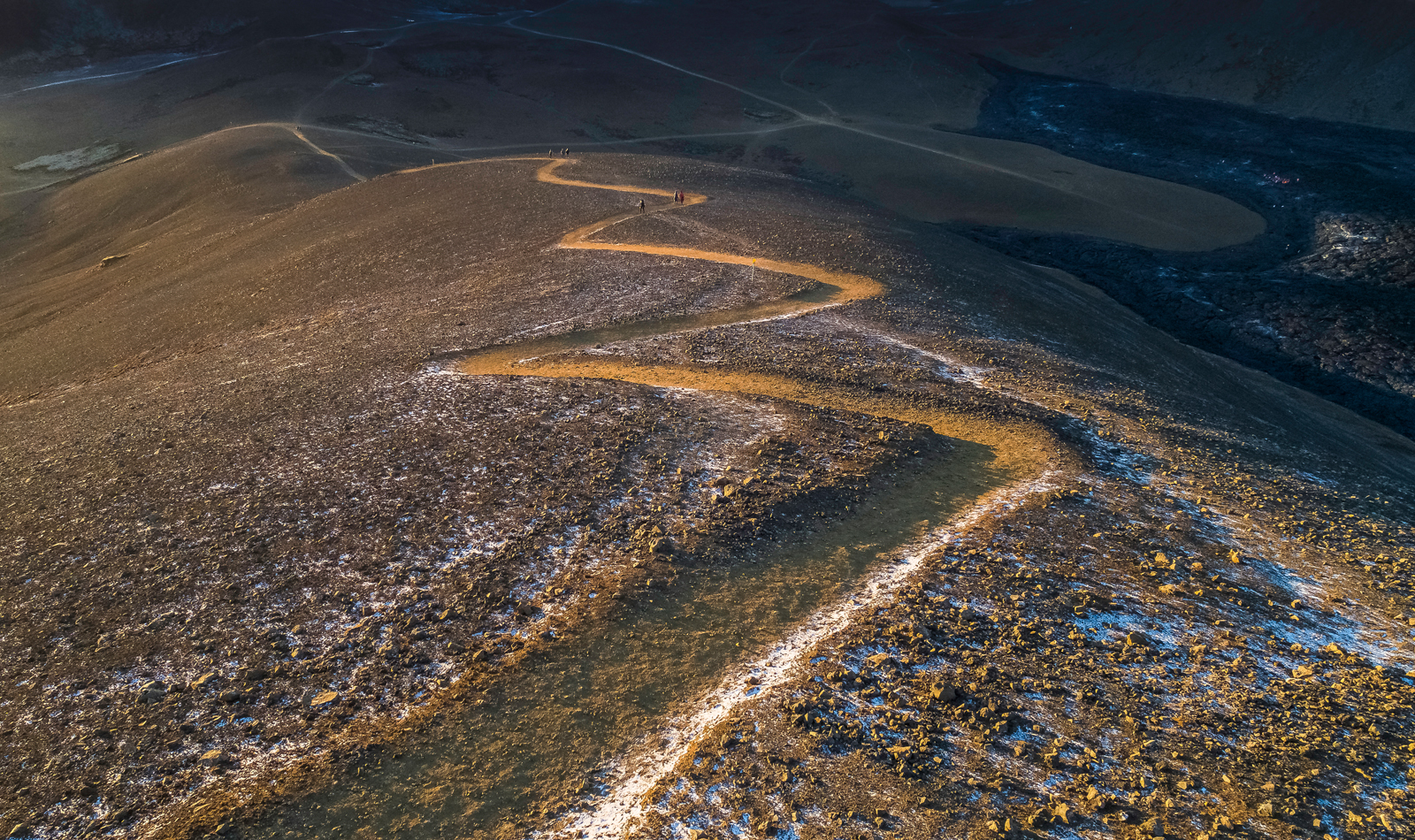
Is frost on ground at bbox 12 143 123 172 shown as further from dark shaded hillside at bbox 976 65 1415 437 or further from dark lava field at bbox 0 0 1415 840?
dark shaded hillside at bbox 976 65 1415 437

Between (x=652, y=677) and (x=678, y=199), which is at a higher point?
(x=678, y=199)

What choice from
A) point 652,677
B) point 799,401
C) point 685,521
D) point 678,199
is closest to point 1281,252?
point 678,199

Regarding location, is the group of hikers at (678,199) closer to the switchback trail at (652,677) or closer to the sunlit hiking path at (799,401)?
the sunlit hiking path at (799,401)

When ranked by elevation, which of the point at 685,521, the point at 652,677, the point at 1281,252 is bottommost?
the point at 652,677

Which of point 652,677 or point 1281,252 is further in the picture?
point 1281,252

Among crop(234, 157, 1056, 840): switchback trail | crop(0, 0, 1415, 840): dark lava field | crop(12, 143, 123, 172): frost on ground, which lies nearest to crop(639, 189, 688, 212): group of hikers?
crop(0, 0, 1415, 840): dark lava field

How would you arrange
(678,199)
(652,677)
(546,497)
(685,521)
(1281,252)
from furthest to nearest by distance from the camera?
(1281,252) < (678,199) < (546,497) < (685,521) < (652,677)

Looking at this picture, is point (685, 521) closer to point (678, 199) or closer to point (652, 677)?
point (652, 677)

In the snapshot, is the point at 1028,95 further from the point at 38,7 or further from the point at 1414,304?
the point at 38,7
